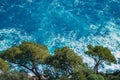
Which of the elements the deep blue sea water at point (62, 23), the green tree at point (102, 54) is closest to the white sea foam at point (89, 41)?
the deep blue sea water at point (62, 23)

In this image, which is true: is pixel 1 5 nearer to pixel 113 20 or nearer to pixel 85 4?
pixel 85 4

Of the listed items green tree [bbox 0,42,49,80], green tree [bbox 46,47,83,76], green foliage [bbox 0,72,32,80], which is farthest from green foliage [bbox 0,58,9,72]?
green tree [bbox 46,47,83,76]

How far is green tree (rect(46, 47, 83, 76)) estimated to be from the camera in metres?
41.6

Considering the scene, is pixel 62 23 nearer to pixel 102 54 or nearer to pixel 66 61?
pixel 102 54

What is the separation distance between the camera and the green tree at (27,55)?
4316 cm

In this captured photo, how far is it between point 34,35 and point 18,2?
851 centimetres

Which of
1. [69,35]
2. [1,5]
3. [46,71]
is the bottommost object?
[46,71]

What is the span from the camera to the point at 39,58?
43.3m

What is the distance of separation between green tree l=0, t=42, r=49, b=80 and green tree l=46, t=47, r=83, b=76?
161 centimetres

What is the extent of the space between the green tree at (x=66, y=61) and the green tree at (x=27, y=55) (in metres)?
1.61

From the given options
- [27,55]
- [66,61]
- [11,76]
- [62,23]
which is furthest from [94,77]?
[62,23]

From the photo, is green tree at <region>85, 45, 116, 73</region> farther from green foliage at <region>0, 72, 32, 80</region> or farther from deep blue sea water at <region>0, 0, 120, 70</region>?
green foliage at <region>0, 72, 32, 80</region>

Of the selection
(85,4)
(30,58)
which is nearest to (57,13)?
(85,4)

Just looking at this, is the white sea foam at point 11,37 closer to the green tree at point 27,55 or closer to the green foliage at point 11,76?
the green tree at point 27,55
